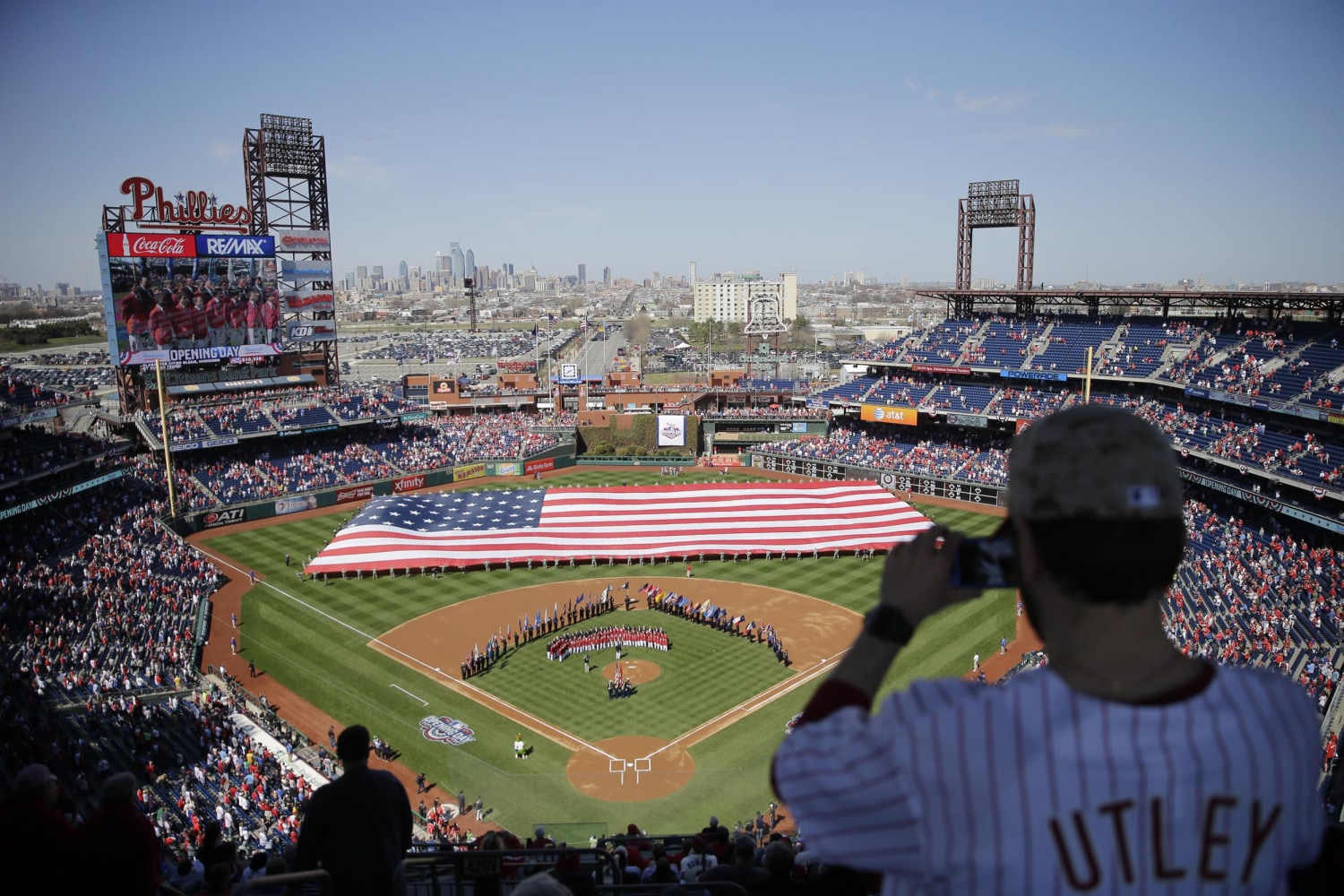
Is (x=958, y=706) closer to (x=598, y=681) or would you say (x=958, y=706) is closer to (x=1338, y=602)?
(x=598, y=681)

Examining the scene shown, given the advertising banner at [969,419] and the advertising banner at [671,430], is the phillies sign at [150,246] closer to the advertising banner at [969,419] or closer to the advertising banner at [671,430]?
the advertising banner at [671,430]

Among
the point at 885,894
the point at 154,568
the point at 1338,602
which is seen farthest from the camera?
the point at 154,568

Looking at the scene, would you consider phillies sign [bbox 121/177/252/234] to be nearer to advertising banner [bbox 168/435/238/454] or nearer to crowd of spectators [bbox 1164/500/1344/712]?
advertising banner [bbox 168/435/238/454]

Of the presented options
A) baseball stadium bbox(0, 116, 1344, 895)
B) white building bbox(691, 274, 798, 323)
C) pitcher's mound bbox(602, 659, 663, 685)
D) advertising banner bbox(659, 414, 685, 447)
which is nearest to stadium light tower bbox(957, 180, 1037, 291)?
baseball stadium bbox(0, 116, 1344, 895)

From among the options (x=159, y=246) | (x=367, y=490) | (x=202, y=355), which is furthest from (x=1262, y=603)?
(x=159, y=246)

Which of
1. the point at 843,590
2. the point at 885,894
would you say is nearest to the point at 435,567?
the point at 843,590

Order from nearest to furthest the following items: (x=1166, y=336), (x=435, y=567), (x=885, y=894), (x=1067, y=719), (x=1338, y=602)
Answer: (x=1067, y=719), (x=885, y=894), (x=1338, y=602), (x=435, y=567), (x=1166, y=336)
